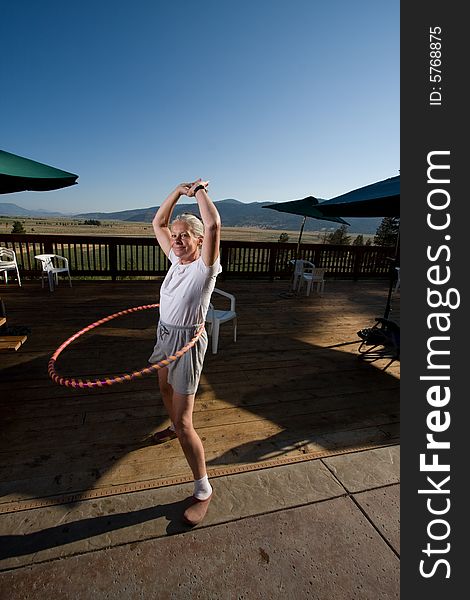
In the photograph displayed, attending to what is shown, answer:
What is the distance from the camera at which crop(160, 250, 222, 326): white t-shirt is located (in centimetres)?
148

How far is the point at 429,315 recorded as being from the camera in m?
1.88

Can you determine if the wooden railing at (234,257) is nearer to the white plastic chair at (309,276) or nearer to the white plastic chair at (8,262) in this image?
the white plastic chair at (8,262)

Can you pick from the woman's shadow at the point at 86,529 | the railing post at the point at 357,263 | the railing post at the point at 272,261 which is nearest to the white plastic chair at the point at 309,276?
the railing post at the point at 272,261

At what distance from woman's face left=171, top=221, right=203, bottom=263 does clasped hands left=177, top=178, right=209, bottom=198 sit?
6.7 inches

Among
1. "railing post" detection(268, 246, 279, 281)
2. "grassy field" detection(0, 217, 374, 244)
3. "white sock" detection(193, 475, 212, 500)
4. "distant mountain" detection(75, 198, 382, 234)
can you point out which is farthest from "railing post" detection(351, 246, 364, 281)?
"distant mountain" detection(75, 198, 382, 234)

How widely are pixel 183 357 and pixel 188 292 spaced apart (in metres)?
0.34

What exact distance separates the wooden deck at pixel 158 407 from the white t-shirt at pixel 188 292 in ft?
3.45

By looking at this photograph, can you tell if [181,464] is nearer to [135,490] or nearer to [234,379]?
[135,490]

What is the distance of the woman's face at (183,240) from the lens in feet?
5.10

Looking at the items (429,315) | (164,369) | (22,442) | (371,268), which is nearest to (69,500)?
(22,442)

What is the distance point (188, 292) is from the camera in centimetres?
150

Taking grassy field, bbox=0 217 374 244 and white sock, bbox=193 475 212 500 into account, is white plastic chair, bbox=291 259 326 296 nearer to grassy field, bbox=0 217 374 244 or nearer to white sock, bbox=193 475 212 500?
white sock, bbox=193 475 212 500

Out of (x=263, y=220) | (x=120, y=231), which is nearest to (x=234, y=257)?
(x=120, y=231)

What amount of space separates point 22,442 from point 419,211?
316 centimetres
